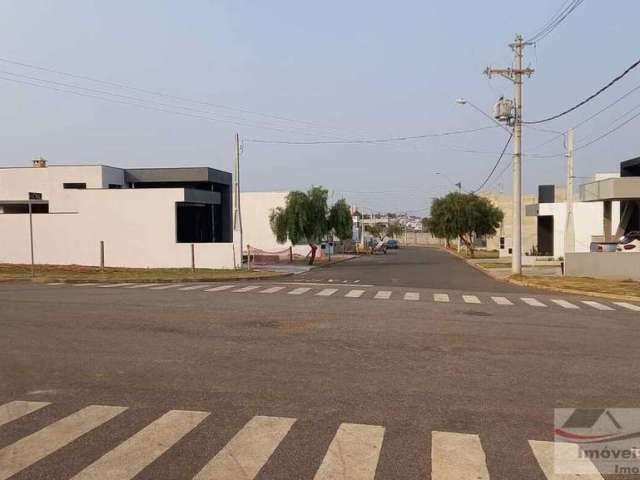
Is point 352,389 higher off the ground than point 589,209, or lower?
lower

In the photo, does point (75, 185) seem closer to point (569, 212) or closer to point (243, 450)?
point (569, 212)

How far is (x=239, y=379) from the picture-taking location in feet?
26.0

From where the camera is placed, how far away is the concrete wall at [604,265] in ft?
90.6

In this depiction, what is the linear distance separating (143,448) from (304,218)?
133 ft

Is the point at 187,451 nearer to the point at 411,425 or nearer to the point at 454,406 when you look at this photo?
the point at 411,425

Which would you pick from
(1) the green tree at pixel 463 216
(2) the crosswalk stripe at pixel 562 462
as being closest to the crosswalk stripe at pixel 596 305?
(2) the crosswalk stripe at pixel 562 462

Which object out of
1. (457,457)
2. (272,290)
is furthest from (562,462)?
(272,290)

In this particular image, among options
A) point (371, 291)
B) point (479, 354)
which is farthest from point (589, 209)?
point (479, 354)

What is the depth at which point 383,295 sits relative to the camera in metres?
20.1

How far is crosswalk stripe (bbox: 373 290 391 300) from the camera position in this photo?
1898 centimetres

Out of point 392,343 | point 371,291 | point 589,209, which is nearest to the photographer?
point 392,343

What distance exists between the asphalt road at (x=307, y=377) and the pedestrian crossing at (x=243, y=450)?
0.13 feet

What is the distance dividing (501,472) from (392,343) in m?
5.80

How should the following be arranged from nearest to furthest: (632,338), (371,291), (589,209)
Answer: (632,338) < (371,291) < (589,209)
